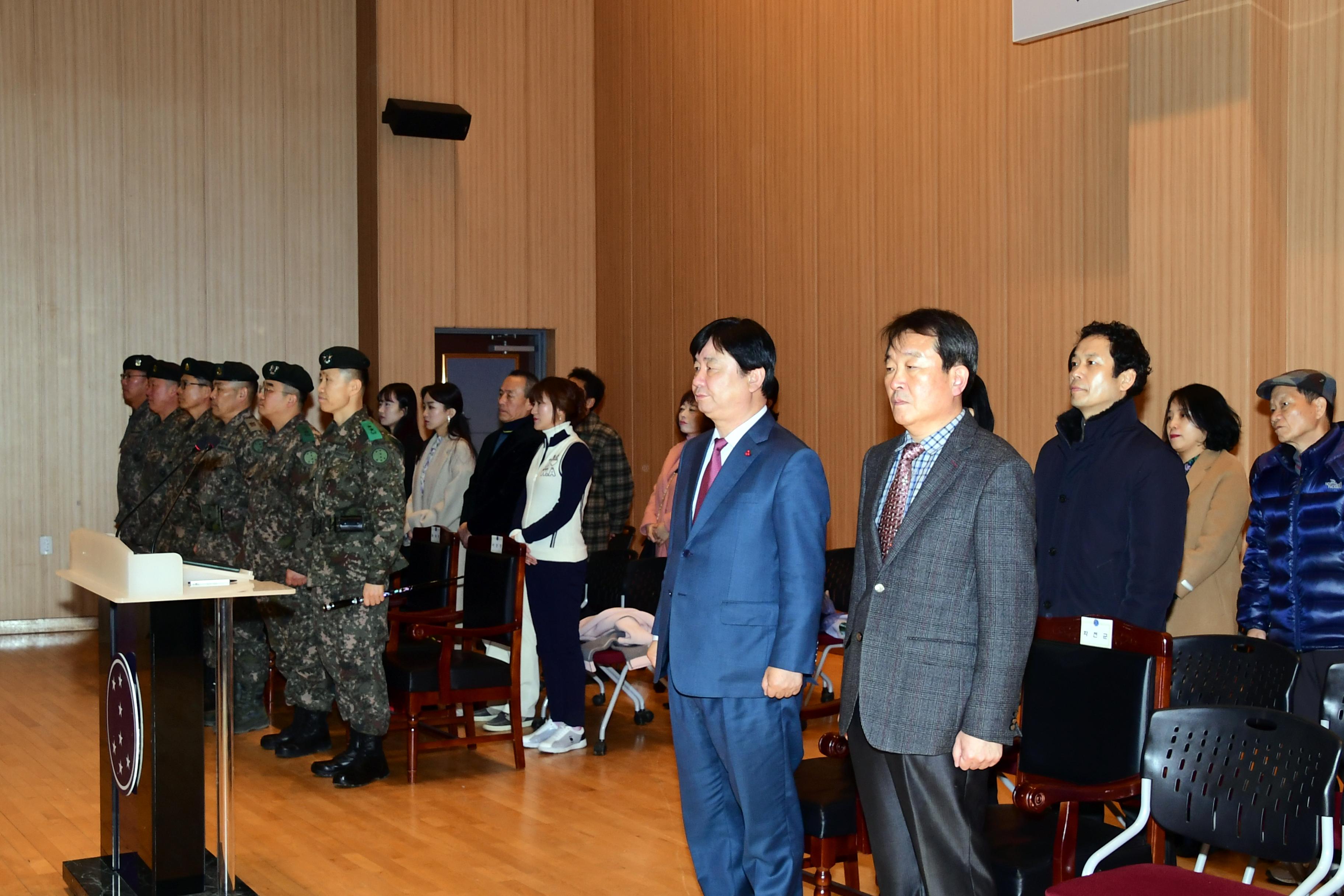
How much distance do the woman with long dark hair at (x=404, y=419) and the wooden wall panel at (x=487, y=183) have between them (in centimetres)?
205

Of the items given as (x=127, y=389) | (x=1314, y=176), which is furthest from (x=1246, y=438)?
(x=127, y=389)

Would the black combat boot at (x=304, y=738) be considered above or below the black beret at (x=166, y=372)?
below

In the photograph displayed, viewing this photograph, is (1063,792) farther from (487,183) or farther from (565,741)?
(487,183)

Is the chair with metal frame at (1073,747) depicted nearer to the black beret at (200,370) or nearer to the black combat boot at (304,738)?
the black combat boot at (304,738)

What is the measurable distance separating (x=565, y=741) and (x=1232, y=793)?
11.2ft

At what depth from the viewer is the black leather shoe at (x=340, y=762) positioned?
495 cm

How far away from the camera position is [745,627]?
9.55 feet

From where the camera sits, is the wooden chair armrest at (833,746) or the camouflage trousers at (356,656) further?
the camouflage trousers at (356,656)

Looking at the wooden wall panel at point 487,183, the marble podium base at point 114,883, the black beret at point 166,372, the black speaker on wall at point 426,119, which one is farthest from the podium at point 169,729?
the black speaker on wall at point 426,119

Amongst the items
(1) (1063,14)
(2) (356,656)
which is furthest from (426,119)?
(2) (356,656)

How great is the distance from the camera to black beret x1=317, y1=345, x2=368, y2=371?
4.79 metres

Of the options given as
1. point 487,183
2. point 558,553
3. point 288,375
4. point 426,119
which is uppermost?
point 426,119

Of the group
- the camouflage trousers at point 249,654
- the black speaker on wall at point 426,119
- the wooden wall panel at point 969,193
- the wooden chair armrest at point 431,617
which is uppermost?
the black speaker on wall at point 426,119

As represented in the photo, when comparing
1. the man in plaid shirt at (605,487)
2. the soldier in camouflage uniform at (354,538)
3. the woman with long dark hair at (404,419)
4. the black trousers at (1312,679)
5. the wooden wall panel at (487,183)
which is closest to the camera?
the black trousers at (1312,679)
